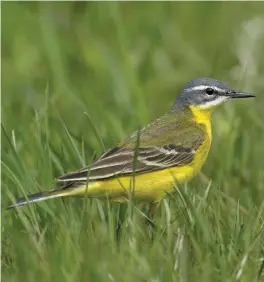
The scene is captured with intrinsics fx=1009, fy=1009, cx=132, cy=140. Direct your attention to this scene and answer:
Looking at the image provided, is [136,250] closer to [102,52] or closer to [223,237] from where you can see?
[223,237]

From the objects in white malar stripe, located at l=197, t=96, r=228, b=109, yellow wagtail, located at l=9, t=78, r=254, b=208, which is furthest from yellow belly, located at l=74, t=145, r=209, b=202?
white malar stripe, located at l=197, t=96, r=228, b=109

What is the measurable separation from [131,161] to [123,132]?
4.76 feet

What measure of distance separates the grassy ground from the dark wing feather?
152mm

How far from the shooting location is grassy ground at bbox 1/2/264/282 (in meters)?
4.94

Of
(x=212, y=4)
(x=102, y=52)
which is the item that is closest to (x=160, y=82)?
(x=102, y=52)

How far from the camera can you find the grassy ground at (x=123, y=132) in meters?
4.94

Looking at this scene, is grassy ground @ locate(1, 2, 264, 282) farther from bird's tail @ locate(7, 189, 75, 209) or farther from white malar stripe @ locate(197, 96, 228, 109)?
white malar stripe @ locate(197, 96, 228, 109)

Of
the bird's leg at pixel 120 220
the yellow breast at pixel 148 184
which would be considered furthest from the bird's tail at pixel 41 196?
the bird's leg at pixel 120 220

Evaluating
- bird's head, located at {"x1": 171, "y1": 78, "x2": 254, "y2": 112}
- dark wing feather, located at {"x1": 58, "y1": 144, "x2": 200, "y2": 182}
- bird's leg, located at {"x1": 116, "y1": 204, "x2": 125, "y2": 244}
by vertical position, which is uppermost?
bird's head, located at {"x1": 171, "y1": 78, "x2": 254, "y2": 112}

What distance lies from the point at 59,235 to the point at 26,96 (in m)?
4.22

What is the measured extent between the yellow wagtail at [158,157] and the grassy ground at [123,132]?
0.11 meters

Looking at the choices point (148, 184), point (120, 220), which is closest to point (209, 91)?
point (148, 184)

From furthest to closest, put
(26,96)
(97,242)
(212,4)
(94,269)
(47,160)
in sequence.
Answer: (212,4) → (26,96) → (47,160) → (97,242) → (94,269)

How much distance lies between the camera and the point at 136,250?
16.3 feet
